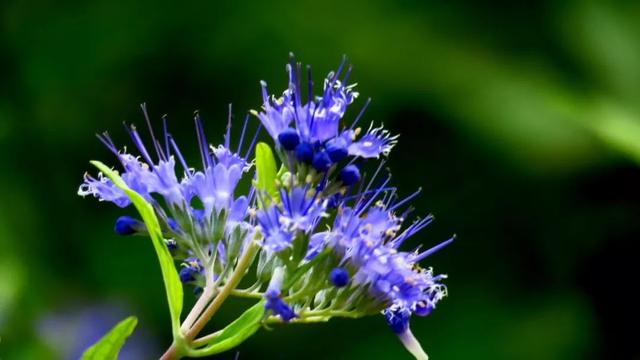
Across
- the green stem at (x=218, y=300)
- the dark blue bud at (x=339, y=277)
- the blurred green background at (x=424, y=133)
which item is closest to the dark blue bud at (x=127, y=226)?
the green stem at (x=218, y=300)

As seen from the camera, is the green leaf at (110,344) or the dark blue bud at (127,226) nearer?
the green leaf at (110,344)

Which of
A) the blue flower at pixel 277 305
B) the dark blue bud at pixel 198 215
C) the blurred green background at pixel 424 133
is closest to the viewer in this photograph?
the blue flower at pixel 277 305

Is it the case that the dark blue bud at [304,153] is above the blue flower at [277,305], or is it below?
above

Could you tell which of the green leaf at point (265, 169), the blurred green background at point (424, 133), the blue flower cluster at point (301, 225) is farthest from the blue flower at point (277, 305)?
the blurred green background at point (424, 133)

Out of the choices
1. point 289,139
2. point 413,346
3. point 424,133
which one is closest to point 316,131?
point 289,139

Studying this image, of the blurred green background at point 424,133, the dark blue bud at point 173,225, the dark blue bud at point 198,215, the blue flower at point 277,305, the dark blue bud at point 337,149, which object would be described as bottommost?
the blurred green background at point 424,133

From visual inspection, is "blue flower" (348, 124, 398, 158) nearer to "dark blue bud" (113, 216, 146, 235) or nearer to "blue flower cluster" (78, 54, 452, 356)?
"blue flower cluster" (78, 54, 452, 356)

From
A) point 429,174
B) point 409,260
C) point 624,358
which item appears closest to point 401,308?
point 409,260

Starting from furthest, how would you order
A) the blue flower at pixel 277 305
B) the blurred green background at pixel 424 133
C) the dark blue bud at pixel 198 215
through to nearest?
the blurred green background at pixel 424 133 < the dark blue bud at pixel 198 215 < the blue flower at pixel 277 305

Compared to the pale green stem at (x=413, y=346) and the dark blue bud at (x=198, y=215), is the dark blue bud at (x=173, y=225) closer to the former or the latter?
the dark blue bud at (x=198, y=215)

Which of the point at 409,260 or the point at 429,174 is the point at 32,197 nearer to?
the point at 429,174
